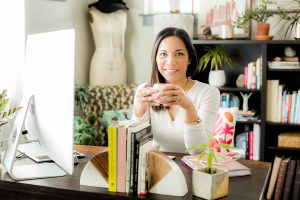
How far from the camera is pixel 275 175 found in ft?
11.0

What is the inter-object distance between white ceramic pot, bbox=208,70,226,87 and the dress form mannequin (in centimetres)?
83

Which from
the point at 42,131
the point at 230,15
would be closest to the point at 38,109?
the point at 42,131

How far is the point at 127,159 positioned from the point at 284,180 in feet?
7.46

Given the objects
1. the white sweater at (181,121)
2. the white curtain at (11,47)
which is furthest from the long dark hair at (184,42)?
the white curtain at (11,47)

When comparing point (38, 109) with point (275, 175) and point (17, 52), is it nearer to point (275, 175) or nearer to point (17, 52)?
point (17, 52)

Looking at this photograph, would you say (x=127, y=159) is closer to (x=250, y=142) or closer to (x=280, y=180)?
(x=280, y=180)

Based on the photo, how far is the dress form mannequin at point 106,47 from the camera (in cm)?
379

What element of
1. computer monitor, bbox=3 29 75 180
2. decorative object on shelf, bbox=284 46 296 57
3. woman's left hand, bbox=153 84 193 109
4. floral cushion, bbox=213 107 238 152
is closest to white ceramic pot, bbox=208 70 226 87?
decorative object on shelf, bbox=284 46 296 57

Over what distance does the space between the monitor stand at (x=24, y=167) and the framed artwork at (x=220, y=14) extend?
241 centimetres

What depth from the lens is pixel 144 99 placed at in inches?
69.7

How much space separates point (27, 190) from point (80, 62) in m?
2.49

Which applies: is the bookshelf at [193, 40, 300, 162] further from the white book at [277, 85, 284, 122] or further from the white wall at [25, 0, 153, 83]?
the white wall at [25, 0, 153, 83]

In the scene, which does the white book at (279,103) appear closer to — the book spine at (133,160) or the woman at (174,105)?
the woman at (174,105)

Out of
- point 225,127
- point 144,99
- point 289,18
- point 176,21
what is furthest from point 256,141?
point 144,99
